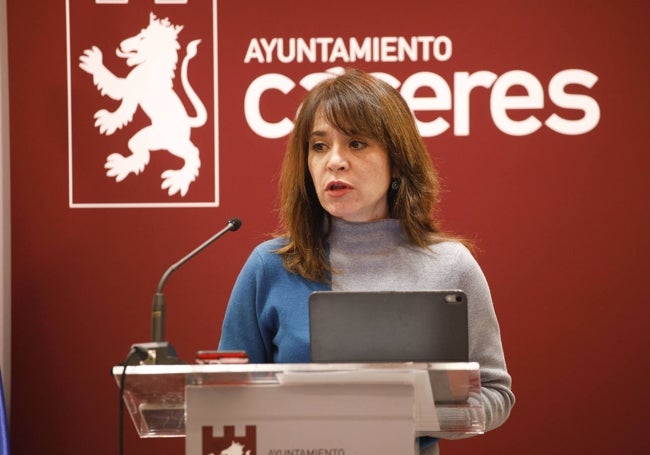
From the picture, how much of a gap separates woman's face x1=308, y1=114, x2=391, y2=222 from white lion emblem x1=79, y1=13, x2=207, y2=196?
1.62 metres

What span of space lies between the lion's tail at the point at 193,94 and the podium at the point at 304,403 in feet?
7.64

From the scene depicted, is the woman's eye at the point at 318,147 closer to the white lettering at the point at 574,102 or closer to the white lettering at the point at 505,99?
the white lettering at the point at 505,99

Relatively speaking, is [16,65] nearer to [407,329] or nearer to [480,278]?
[480,278]

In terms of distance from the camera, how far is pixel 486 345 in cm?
192

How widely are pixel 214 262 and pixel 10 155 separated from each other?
3.19 ft

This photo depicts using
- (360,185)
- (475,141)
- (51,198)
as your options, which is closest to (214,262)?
(51,198)

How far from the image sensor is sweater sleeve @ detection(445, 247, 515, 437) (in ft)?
5.99

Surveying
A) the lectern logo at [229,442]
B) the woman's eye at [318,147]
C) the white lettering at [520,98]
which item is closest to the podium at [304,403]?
the lectern logo at [229,442]

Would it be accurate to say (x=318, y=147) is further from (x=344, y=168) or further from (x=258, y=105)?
(x=258, y=105)

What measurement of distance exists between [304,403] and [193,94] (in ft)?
8.03

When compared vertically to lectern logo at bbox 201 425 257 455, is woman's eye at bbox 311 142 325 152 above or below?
above

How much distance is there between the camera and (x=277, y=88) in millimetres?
3527

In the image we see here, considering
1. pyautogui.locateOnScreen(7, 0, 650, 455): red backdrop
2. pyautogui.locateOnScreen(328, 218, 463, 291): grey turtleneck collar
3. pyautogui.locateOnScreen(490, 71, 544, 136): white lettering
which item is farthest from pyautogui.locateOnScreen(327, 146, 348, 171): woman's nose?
pyautogui.locateOnScreen(490, 71, 544, 136): white lettering

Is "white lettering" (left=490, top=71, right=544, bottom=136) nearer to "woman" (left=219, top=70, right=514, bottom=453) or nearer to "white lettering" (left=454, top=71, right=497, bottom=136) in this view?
"white lettering" (left=454, top=71, right=497, bottom=136)
